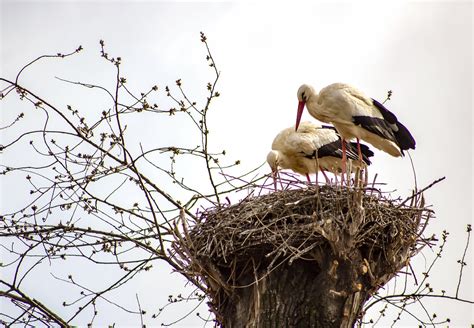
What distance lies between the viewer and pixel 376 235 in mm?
6141

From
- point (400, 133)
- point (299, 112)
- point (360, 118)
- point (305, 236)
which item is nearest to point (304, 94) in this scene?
point (299, 112)

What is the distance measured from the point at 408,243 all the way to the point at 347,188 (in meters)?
0.68

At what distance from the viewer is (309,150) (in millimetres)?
9500

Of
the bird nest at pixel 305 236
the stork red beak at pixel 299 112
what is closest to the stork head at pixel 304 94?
the stork red beak at pixel 299 112

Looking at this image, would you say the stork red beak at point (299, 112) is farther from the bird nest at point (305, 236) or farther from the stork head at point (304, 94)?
the bird nest at point (305, 236)

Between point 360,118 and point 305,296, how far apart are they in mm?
3011

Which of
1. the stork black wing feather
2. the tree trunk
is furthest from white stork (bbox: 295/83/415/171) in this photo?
the tree trunk

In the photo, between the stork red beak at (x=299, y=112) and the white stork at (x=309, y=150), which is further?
the white stork at (x=309, y=150)

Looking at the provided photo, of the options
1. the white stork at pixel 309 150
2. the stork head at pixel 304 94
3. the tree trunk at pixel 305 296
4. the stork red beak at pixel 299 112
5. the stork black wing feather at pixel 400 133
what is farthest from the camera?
the white stork at pixel 309 150

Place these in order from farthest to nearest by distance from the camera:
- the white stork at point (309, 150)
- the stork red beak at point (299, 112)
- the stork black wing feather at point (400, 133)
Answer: the white stork at point (309, 150) → the stork red beak at point (299, 112) → the stork black wing feather at point (400, 133)

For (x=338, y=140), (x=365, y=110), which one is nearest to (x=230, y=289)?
(x=365, y=110)

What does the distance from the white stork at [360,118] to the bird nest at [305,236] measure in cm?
217

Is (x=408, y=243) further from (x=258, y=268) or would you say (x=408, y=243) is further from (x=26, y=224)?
(x=26, y=224)

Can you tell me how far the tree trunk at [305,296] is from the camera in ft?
19.4
